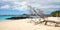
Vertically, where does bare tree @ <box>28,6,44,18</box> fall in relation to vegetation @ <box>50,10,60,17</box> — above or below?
above

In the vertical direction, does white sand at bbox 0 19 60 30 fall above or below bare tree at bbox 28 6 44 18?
below

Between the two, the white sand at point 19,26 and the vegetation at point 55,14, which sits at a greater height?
the vegetation at point 55,14

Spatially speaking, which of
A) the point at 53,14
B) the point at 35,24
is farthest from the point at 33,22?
the point at 53,14

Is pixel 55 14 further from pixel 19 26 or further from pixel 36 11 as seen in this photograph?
pixel 19 26

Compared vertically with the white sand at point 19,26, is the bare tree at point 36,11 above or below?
above

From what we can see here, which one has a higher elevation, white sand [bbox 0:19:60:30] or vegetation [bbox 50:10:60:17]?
vegetation [bbox 50:10:60:17]

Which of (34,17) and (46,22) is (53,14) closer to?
(46,22)

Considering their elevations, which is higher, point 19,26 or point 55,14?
point 55,14

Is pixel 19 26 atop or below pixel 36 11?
below

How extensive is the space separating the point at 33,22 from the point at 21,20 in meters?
0.20

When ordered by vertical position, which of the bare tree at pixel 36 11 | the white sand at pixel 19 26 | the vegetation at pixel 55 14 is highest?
the bare tree at pixel 36 11

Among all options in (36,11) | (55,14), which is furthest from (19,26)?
(55,14)

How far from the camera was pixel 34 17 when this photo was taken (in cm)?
191

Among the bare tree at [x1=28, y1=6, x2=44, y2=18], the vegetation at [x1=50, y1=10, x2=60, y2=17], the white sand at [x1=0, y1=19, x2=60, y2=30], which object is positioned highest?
the bare tree at [x1=28, y1=6, x2=44, y2=18]
